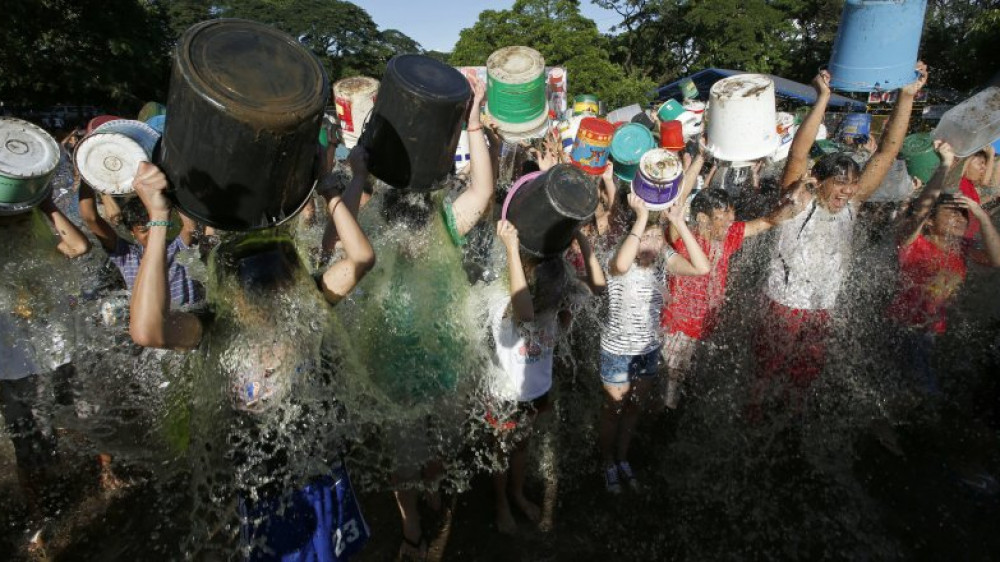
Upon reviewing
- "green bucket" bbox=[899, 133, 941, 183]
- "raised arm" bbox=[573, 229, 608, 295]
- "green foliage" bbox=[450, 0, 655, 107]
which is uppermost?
"green bucket" bbox=[899, 133, 941, 183]

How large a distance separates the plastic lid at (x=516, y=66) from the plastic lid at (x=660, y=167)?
1.11 metres

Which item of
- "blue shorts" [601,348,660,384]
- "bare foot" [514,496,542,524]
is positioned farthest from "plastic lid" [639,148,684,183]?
"bare foot" [514,496,542,524]

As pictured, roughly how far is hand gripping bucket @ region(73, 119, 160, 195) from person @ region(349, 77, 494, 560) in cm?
148

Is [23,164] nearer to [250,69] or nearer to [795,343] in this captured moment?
[250,69]

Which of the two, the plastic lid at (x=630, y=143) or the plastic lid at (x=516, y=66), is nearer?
the plastic lid at (x=516, y=66)

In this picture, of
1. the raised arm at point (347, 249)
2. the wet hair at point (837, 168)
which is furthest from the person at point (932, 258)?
the raised arm at point (347, 249)

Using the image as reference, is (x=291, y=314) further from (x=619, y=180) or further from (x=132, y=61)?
(x=132, y=61)

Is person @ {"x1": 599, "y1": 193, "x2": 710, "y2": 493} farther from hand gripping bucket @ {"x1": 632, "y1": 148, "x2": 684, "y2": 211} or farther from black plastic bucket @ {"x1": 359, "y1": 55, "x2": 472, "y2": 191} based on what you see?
black plastic bucket @ {"x1": 359, "y1": 55, "x2": 472, "y2": 191}

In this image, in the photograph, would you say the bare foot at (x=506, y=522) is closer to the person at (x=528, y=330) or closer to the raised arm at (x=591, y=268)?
the person at (x=528, y=330)

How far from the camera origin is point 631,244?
2.93 m

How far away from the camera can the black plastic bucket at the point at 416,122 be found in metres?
2.10

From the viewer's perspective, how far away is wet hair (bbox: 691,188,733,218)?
3.52 m

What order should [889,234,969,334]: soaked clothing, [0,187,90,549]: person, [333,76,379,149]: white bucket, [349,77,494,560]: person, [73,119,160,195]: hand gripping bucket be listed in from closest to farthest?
[349,77,494,560]: person → [0,187,90,549]: person → [73,119,160,195]: hand gripping bucket → [889,234,969,334]: soaked clothing → [333,76,379,149]: white bucket

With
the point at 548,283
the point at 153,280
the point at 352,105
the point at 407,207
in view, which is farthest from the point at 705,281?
the point at 352,105
